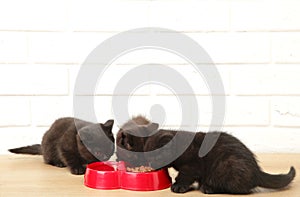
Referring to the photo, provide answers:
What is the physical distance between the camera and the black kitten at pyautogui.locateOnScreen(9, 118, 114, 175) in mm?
1621

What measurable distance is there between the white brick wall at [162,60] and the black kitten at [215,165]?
0.60m

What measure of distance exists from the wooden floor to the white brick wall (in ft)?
0.60

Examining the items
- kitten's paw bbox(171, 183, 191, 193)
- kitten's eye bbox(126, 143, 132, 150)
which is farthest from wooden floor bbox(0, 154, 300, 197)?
kitten's eye bbox(126, 143, 132, 150)

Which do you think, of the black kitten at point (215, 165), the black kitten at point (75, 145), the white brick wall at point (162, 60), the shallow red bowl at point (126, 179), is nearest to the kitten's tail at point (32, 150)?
the black kitten at point (75, 145)

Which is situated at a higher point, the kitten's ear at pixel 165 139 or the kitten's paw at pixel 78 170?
the kitten's ear at pixel 165 139

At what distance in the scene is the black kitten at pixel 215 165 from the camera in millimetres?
1382

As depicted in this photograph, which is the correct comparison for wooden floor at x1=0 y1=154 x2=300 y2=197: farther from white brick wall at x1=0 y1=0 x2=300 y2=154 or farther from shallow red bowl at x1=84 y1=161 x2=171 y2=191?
white brick wall at x1=0 y1=0 x2=300 y2=154

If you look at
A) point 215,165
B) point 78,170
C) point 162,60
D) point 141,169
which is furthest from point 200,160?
point 162,60

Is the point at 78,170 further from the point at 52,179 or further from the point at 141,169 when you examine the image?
the point at 141,169

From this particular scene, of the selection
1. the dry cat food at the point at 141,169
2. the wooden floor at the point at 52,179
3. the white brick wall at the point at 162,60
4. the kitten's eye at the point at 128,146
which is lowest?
the wooden floor at the point at 52,179

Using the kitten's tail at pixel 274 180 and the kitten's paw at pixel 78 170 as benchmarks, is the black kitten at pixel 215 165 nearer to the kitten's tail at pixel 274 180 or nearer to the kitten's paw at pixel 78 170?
the kitten's tail at pixel 274 180

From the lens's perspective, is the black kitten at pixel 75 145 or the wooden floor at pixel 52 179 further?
the black kitten at pixel 75 145

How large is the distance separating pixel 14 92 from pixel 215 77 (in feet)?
2.71

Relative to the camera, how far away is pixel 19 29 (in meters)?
2.03
